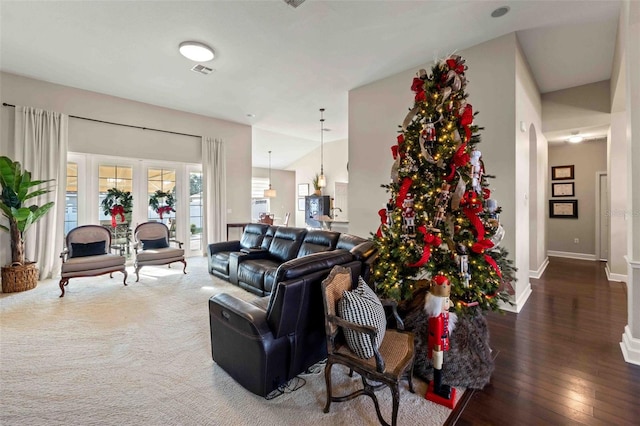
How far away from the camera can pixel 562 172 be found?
21.8 feet

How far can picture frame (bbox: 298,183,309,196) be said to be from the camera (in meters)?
11.1

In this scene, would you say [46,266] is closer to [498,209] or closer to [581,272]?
[498,209]

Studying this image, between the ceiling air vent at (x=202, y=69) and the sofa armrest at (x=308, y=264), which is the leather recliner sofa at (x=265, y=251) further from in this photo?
the ceiling air vent at (x=202, y=69)

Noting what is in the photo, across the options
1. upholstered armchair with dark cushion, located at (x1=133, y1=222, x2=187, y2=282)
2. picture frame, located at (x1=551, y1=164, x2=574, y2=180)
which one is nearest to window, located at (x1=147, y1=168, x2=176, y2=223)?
upholstered armchair with dark cushion, located at (x1=133, y1=222, x2=187, y2=282)

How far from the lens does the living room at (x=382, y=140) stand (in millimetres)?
3439

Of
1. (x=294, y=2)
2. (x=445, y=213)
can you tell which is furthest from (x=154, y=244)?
(x=445, y=213)

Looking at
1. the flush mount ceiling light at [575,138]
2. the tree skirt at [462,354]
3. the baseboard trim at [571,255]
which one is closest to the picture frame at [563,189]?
the flush mount ceiling light at [575,138]

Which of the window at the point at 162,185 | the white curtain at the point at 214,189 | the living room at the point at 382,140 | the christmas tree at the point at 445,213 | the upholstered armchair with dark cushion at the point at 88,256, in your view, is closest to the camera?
the christmas tree at the point at 445,213

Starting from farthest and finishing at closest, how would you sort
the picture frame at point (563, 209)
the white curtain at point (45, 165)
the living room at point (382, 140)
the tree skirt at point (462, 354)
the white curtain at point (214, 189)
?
the white curtain at point (214, 189)
the picture frame at point (563, 209)
the white curtain at point (45, 165)
the living room at point (382, 140)
the tree skirt at point (462, 354)

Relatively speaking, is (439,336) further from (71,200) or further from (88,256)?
(71,200)

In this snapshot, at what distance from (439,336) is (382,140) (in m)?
3.69

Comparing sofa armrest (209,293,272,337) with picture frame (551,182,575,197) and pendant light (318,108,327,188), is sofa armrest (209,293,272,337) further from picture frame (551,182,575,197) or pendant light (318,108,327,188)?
picture frame (551,182,575,197)

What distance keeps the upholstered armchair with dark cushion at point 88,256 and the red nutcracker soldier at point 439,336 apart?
4.69m

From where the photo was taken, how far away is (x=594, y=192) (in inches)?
244
